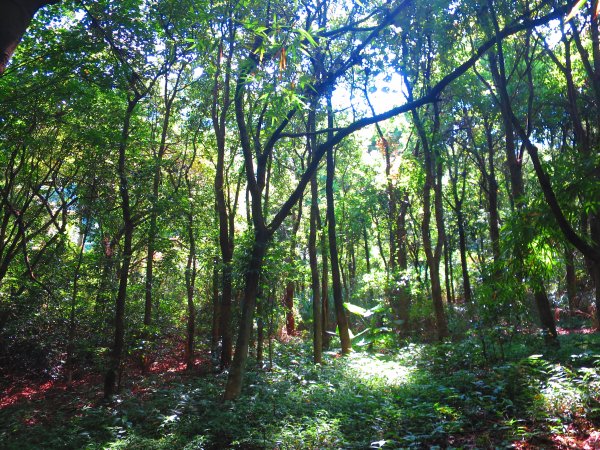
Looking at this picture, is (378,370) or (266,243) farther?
(378,370)

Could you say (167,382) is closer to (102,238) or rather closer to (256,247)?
(102,238)

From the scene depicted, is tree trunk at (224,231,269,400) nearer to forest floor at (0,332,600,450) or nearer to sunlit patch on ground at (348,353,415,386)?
forest floor at (0,332,600,450)

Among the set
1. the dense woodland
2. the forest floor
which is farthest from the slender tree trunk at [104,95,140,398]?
the forest floor

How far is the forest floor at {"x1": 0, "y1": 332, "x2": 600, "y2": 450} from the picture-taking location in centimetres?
523

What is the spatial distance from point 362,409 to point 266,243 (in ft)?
11.3

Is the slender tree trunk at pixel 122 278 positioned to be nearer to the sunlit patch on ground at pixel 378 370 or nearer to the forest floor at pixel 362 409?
the forest floor at pixel 362 409

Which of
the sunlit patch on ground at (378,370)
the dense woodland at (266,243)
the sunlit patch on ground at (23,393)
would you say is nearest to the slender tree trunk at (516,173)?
the dense woodland at (266,243)

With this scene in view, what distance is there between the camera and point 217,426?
259 inches

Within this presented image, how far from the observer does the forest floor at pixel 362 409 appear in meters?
5.23

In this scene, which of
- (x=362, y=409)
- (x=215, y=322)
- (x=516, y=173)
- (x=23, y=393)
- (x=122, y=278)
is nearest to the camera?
(x=362, y=409)

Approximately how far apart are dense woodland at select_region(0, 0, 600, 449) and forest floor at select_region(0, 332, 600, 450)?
50mm

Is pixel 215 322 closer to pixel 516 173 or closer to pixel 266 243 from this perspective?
pixel 266 243

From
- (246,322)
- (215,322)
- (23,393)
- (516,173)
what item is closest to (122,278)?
(246,322)

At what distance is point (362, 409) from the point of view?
726 centimetres
